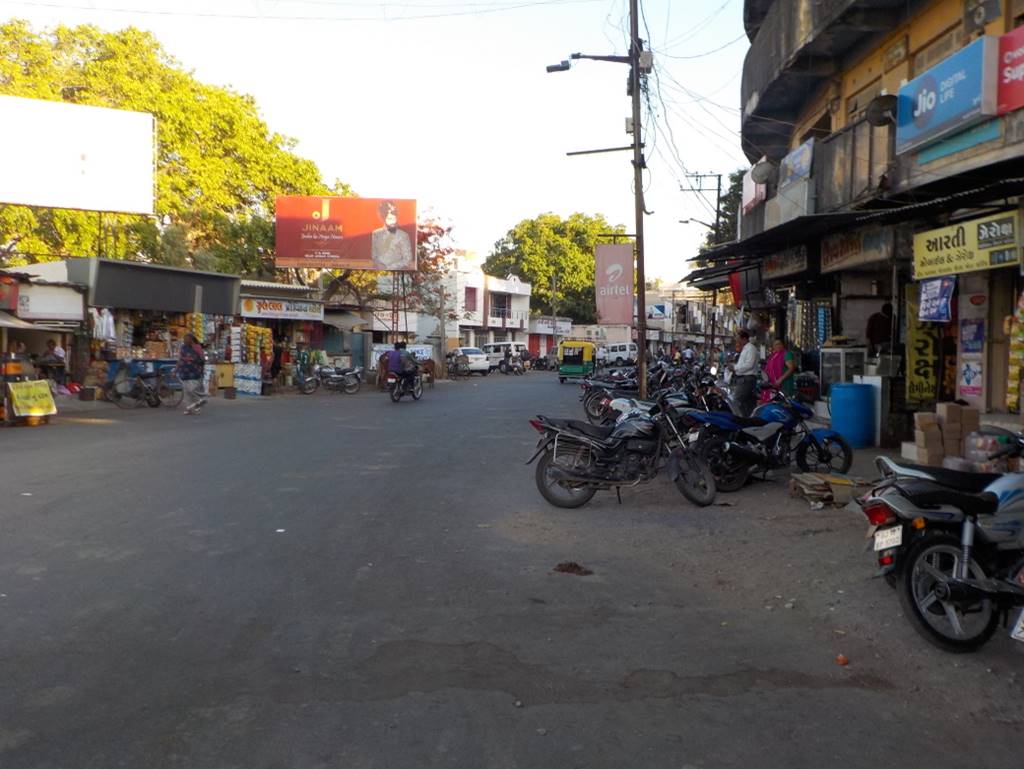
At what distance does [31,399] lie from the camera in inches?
644

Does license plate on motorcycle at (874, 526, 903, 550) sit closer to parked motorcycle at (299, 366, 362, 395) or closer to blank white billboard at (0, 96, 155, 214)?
blank white billboard at (0, 96, 155, 214)

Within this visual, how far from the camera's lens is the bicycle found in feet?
69.0

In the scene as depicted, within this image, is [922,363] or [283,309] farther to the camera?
[283,309]

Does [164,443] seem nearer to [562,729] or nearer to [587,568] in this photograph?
[587,568]

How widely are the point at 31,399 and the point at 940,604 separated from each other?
16420 millimetres

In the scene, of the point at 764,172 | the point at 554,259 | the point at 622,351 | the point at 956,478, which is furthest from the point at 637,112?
the point at 554,259

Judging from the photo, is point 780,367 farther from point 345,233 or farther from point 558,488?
point 345,233

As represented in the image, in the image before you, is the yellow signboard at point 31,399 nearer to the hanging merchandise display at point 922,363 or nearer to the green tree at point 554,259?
the hanging merchandise display at point 922,363

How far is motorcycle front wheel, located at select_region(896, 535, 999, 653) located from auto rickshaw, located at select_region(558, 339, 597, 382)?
36979 millimetres

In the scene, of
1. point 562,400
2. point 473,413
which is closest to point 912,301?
point 473,413

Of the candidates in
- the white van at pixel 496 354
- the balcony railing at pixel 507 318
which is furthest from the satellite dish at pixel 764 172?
the balcony railing at pixel 507 318

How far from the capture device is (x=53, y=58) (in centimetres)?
2953

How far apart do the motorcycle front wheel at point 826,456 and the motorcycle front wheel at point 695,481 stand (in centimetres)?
186

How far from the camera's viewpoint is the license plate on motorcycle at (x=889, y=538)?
15.6 feet
